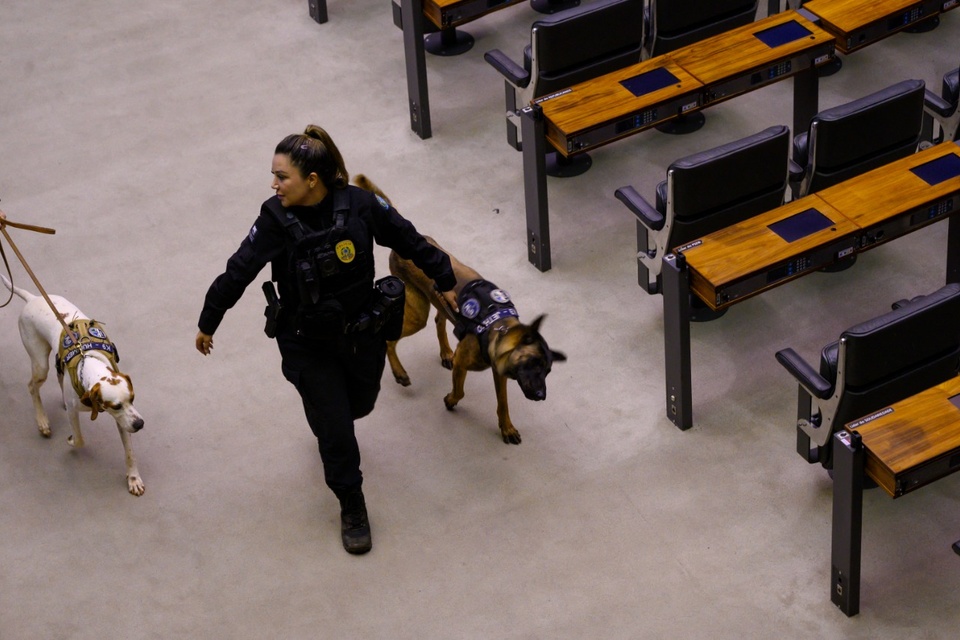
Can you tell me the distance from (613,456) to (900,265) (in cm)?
170

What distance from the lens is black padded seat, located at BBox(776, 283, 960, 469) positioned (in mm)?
4598

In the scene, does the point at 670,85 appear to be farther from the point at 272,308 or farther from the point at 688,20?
the point at 272,308

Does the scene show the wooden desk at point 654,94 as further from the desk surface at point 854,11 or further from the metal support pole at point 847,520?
the metal support pole at point 847,520

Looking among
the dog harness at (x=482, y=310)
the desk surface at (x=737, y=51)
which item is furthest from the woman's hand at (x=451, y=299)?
the desk surface at (x=737, y=51)

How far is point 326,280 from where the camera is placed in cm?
453

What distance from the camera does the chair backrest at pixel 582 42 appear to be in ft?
19.6

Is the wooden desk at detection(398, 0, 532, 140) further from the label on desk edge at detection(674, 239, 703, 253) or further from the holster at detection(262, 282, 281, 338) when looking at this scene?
the holster at detection(262, 282, 281, 338)

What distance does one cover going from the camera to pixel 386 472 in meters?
5.27

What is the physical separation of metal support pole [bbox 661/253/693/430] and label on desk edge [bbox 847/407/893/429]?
90 cm

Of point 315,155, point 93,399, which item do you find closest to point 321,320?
point 315,155

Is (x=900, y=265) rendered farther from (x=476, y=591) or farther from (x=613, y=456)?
(x=476, y=591)

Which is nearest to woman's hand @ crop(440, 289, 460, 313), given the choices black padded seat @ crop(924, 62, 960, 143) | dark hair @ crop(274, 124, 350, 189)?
dark hair @ crop(274, 124, 350, 189)

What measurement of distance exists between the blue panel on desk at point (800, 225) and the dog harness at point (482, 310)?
1.05 meters

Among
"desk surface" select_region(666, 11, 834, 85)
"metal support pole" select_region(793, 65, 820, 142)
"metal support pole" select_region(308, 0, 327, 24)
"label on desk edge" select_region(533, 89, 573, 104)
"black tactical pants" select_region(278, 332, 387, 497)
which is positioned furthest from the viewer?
"metal support pole" select_region(308, 0, 327, 24)
